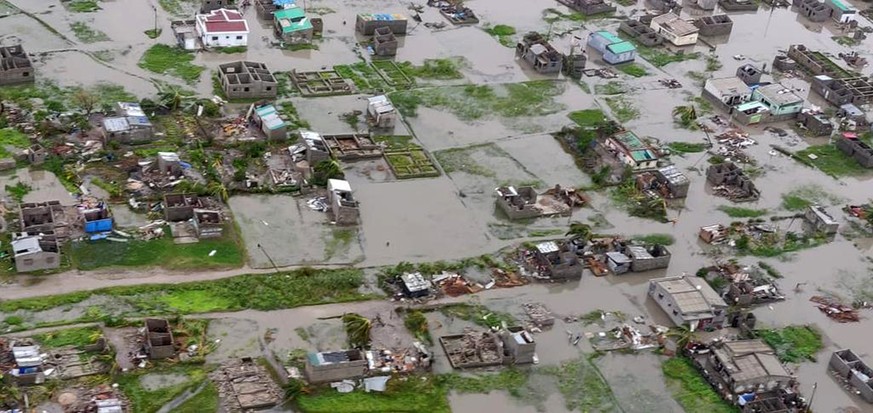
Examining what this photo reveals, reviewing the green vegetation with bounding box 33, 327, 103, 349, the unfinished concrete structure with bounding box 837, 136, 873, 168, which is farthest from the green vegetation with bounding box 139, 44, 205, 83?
the unfinished concrete structure with bounding box 837, 136, 873, 168

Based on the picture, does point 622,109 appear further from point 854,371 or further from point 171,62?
point 171,62

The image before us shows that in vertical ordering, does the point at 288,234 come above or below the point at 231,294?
below

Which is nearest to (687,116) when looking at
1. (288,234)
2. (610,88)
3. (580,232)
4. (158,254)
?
(610,88)

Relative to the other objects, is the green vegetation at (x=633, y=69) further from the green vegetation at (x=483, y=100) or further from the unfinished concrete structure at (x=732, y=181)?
the unfinished concrete structure at (x=732, y=181)

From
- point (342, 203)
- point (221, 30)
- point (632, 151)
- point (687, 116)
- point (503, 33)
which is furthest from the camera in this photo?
point (503, 33)

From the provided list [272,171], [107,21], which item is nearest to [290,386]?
[272,171]

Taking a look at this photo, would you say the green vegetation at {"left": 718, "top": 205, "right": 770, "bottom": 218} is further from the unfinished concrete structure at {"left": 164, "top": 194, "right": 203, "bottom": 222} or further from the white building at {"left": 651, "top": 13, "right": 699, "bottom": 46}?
the unfinished concrete structure at {"left": 164, "top": 194, "right": 203, "bottom": 222}

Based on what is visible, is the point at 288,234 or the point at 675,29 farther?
the point at 675,29

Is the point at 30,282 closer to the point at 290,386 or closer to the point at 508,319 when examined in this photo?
the point at 290,386
